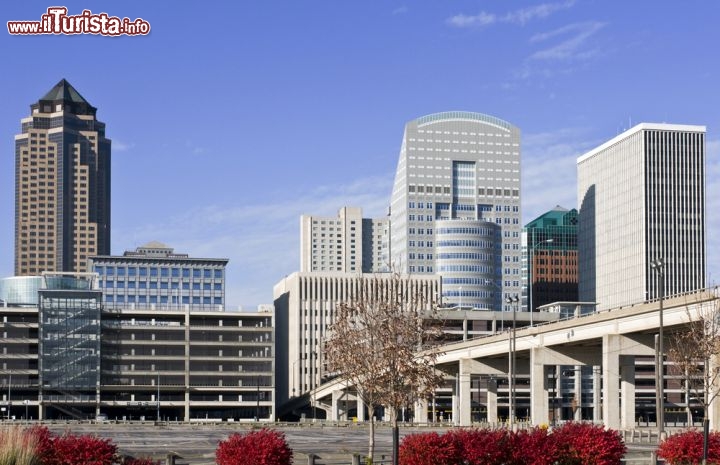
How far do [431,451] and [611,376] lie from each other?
6458 centimetres

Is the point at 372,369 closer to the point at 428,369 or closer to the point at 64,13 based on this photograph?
the point at 428,369

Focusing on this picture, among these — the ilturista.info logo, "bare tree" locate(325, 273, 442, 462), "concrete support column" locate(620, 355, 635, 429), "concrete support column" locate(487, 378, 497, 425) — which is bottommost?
"concrete support column" locate(487, 378, 497, 425)

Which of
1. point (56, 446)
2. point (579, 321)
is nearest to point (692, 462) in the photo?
point (56, 446)

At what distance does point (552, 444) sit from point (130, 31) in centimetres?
6526

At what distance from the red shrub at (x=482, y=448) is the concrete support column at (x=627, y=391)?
62.4m

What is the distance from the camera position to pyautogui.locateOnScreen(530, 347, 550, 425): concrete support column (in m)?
114

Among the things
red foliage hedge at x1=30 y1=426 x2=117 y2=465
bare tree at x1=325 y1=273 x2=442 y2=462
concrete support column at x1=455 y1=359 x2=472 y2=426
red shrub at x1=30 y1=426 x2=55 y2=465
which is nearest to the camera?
red shrub at x1=30 y1=426 x2=55 y2=465

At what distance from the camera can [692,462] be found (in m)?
42.7

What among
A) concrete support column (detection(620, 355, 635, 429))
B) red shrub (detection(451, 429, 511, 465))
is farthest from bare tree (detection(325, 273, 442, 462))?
concrete support column (detection(620, 355, 635, 429))

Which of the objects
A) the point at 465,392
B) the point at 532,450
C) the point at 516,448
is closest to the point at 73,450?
the point at 516,448

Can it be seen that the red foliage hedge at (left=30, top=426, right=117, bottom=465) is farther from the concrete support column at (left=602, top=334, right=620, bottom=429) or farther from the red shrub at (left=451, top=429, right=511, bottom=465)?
the concrete support column at (left=602, top=334, right=620, bottom=429)

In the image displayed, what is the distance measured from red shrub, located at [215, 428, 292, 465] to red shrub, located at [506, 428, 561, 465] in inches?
306

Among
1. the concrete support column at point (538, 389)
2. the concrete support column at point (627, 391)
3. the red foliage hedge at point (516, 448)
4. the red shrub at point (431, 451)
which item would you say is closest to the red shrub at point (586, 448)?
the red foliage hedge at point (516, 448)

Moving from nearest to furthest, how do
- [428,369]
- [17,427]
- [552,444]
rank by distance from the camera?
1. [17,427]
2. [552,444]
3. [428,369]
